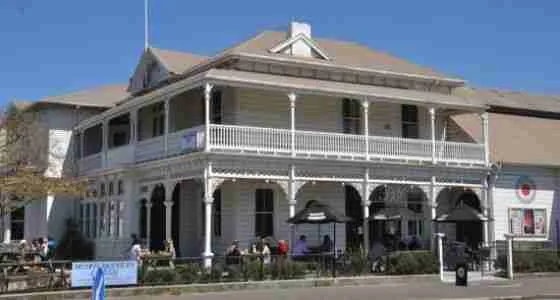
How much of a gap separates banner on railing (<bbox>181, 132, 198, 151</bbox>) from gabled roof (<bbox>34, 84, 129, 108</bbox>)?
1155 centimetres

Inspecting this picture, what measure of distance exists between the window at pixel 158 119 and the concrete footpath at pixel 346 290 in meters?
13.4

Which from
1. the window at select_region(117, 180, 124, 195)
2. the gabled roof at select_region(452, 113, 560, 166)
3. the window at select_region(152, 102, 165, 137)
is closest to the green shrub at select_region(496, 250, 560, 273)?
the gabled roof at select_region(452, 113, 560, 166)

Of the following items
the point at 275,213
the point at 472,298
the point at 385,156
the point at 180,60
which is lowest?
the point at 472,298

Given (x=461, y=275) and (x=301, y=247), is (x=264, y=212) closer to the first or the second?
(x=301, y=247)

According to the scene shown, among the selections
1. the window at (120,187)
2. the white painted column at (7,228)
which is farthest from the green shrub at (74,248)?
the window at (120,187)

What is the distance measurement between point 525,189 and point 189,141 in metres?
15.1

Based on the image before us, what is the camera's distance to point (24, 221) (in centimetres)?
3816

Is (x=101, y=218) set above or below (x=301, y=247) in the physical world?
above

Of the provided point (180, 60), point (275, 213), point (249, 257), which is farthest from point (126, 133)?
point (249, 257)

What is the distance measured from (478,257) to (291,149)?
805 centimetres

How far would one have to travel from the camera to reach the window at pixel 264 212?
101ft

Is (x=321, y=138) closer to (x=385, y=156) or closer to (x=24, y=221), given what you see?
(x=385, y=156)

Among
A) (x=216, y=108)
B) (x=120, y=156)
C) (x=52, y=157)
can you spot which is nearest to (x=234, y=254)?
(x=216, y=108)

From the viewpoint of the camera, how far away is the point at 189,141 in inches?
1102
